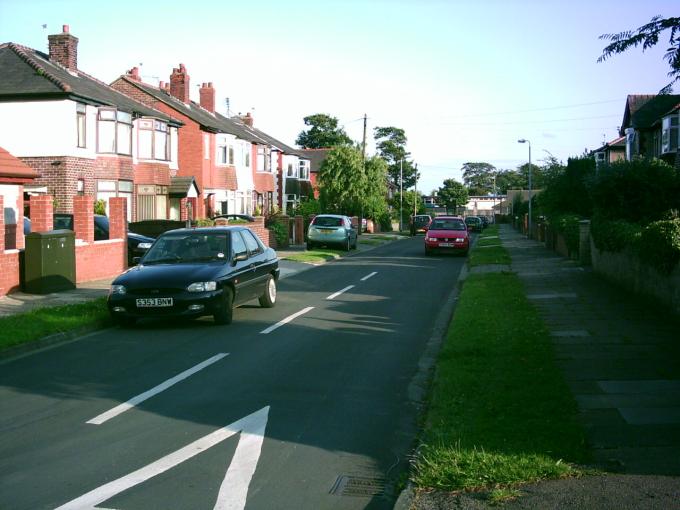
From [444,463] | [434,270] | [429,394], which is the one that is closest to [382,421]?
[429,394]

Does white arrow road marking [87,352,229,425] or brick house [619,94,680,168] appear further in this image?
brick house [619,94,680,168]

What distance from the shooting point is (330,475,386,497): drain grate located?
5074 mm

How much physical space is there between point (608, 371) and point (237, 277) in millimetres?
6567

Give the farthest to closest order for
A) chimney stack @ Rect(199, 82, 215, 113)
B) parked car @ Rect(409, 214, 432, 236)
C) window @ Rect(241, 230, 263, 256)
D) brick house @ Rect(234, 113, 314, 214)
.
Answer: parked car @ Rect(409, 214, 432, 236)
brick house @ Rect(234, 113, 314, 214)
chimney stack @ Rect(199, 82, 215, 113)
window @ Rect(241, 230, 263, 256)

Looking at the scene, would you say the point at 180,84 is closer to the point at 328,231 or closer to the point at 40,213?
the point at 328,231

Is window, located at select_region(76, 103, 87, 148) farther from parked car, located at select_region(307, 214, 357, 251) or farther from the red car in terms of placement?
the red car

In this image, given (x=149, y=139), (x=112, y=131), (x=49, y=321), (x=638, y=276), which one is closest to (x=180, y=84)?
(x=149, y=139)

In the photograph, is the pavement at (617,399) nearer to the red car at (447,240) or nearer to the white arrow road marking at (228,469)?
the white arrow road marking at (228,469)

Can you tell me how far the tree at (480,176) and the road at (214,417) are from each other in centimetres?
16514

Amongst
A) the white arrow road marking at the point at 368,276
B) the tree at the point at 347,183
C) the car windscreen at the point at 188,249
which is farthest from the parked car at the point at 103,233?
the tree at the point at 347,183

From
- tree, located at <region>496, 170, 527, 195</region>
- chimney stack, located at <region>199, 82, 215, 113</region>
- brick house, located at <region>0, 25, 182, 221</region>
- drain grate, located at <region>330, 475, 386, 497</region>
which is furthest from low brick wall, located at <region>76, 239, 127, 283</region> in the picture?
tree, located at <region>496, 170, 527, 195</region>

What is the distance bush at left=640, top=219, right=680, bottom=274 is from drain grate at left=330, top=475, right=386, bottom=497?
835 centimetres

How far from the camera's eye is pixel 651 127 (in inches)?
1889

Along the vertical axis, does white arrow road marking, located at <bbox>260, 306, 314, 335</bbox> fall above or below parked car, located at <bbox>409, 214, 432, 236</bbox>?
below
